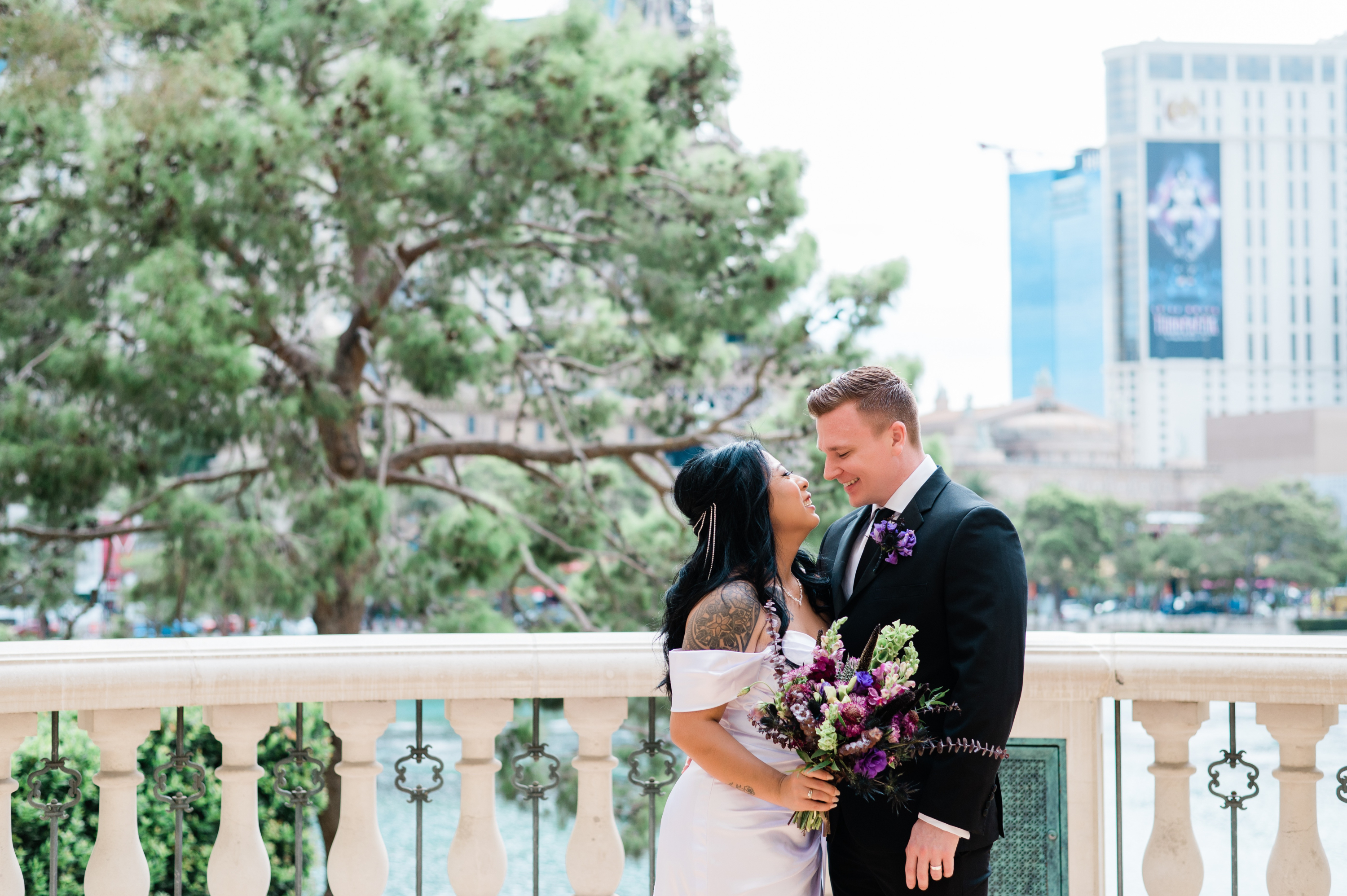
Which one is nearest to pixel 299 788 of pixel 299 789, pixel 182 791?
pixel 299 789

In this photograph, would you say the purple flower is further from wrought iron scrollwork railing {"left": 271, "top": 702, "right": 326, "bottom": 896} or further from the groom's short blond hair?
wrought iron scrollwork railing {"left": 271, "top": 702, "right": 326, "bottom": 896}

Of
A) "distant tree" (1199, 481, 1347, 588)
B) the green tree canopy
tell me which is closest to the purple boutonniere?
the green tree canopy

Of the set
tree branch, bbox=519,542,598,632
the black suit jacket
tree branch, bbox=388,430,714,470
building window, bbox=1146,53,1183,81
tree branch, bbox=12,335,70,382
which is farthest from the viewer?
building window, bbox=1146,53,1183,81

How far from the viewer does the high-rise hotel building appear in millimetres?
107562

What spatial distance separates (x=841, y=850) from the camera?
2.47m

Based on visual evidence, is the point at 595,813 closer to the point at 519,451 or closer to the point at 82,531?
the point at 519,451

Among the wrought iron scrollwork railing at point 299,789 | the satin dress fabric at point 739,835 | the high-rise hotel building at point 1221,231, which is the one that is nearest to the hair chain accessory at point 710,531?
the satin dress fabric at point 739,835

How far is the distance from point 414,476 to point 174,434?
2.15 meters

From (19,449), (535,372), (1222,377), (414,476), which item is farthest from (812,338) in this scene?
(1222,377)

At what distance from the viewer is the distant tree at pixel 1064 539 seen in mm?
60344

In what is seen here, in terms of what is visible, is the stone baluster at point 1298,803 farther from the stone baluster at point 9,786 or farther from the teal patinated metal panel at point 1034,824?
the stone baluster at point 9,786

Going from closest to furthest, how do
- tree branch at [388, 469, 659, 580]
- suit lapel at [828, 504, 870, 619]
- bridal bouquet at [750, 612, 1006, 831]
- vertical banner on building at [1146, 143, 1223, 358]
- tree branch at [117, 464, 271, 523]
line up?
bridal bouquet at [750, 612, 1006, 831] → suit lapel at [828, 504, 870, 619] → tree branch at [117, 464, 271, 523] → tree branch at [388, 469, 659, 580] → vertical banner on building at [1146, 143, 1223, 358]

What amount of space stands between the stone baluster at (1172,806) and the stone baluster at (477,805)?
159 cm

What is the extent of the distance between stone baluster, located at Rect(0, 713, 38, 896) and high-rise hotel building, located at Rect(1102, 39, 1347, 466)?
4364 inches
